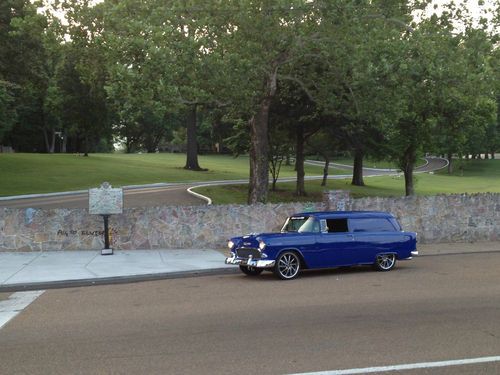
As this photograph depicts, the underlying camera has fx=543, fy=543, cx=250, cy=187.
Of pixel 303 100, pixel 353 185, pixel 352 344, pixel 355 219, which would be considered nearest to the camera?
pixel 352 344

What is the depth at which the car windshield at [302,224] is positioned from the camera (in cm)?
1266

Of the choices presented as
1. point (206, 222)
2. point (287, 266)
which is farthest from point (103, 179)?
point (287, 266)

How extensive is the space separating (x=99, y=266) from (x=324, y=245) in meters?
5.73

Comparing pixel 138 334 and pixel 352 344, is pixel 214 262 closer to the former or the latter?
pixel 138 334

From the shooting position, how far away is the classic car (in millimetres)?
12055

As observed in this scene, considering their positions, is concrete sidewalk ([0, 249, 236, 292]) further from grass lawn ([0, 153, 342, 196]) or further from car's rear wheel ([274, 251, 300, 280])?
grass lawn ([0, 153, 342, 196])

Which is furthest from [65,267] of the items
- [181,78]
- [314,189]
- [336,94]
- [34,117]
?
[34,117]

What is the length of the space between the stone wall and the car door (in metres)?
5.30

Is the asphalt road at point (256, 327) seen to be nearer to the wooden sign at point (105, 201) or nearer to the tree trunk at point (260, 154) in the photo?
the wooden sign at point (105, 201)

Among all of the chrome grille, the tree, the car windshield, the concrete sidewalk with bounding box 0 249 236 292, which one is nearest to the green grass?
the tree

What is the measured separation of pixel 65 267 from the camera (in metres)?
13.6

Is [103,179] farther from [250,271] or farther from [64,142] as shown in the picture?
[64,142]

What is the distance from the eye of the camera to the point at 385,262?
1353cm

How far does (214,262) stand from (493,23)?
13484 mm
